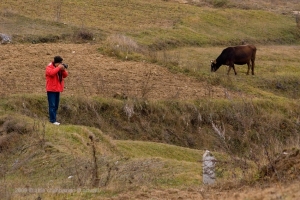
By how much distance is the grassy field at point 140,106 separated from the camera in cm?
999

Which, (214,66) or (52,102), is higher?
(52,102)

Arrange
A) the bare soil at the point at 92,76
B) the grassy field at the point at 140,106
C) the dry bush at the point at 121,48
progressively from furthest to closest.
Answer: the dry bush at the point at 121,48
the bare soil at the point at 92,76
the grassy field at the point at 140,106

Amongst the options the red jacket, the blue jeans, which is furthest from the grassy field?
the red jacket

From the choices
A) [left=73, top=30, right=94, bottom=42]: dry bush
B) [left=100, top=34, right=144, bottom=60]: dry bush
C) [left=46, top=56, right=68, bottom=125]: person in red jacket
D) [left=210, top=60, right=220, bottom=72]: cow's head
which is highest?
[left=46, top=56, right=68, bottom=125]: person in red jacket

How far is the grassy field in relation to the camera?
999cm

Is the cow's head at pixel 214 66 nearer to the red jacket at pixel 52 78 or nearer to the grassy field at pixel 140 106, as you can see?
the grassy field at pixel 140 106

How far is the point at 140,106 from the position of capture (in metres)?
18.7

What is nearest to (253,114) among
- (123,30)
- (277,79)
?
(277,79)

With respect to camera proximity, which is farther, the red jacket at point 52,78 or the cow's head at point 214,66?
the cow's head at point 214,66

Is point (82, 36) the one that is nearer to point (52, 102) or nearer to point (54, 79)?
point (52, 102)

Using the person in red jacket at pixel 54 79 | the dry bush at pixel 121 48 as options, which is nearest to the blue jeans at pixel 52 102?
the person in red jacket at pixel 54 79

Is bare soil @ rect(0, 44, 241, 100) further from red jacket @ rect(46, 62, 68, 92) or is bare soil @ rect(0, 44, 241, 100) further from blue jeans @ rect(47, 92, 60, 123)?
red jacket @ rect(46, 62, 68, 92)

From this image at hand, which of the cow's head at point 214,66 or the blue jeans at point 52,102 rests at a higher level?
the blue jeans at point 52,102

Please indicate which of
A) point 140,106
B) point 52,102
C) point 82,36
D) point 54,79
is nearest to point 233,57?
point 82,36
